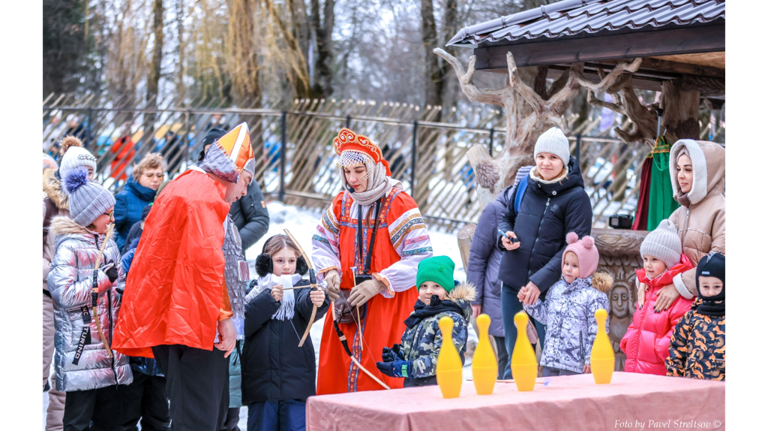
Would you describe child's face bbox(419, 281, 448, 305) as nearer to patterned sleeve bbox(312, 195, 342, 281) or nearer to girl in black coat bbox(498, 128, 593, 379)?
patterned sleeve bbox(312, 195, 342, 281)

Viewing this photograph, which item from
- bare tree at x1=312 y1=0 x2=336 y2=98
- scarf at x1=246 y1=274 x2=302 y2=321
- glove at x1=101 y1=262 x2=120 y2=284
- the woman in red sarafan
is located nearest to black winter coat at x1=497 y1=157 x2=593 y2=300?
the woman in red sarafan

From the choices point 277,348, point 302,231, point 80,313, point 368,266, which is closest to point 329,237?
point 368,266

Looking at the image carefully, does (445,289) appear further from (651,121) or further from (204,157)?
(651,121)

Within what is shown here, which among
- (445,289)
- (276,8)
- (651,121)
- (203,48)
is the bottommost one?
(445,289)

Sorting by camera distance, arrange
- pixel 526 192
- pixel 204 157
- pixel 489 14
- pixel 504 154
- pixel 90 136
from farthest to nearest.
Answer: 1. pixel 489 14
2. pixel 90 136
3. pixel 504 154
4. pixel 526 192
5. pixel 204 157

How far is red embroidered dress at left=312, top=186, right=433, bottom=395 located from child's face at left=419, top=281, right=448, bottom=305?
1.50 ft

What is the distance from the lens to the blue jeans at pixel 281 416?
170 inches

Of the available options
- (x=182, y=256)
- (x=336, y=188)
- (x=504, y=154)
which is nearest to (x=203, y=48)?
(x=336, y=188)

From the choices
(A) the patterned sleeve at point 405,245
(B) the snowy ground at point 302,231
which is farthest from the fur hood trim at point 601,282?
(B) the snowy ground at point 302,231

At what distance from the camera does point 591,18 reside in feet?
20.4

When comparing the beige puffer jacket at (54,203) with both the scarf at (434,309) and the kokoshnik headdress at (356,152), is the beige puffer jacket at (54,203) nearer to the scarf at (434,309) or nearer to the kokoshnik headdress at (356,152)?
the kokoshnik headdress at (356,152)

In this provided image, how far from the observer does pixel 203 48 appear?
1262cm

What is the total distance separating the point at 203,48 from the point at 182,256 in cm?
963

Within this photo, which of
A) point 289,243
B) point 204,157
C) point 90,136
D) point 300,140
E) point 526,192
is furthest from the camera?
point 90,136
